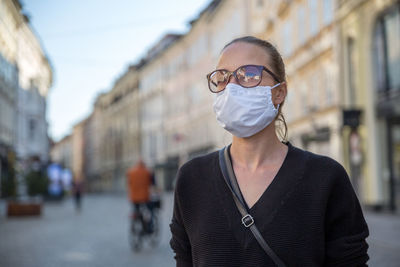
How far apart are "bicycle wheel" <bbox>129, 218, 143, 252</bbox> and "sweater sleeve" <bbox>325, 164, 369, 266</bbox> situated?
10300 mm

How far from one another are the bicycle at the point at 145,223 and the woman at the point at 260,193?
10.3 m

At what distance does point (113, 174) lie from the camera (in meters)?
94.8

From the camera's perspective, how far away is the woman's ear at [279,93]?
8.33 feet

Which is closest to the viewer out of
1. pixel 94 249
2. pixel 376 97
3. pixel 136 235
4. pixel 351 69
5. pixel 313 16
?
pixel 94 249

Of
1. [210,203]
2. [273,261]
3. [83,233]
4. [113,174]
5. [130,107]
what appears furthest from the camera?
[113,174]

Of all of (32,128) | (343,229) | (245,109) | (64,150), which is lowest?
(343,229)

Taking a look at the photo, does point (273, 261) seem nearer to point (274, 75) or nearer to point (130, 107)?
point (274, 75)

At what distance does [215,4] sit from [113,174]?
164 ft

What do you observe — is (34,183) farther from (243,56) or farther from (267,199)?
(267,199)

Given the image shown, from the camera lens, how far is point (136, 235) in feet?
41.3

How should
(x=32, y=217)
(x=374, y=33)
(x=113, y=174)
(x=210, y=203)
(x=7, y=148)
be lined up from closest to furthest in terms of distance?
(x=210, y=203) → (x=374, y=33) → (x=32, y=217) → (x=7, y=148) → (x=113, y=174)

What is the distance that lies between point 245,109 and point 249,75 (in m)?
0.14

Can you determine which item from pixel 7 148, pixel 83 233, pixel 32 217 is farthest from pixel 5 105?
pixel 83 233

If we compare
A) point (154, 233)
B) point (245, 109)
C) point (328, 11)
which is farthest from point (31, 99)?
point (245, 109)
